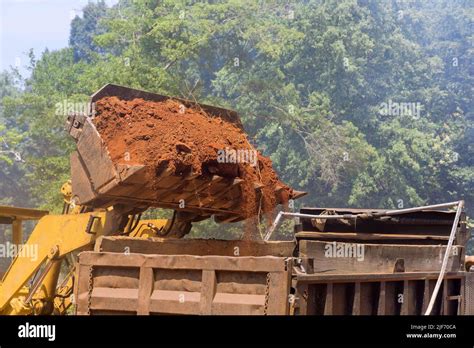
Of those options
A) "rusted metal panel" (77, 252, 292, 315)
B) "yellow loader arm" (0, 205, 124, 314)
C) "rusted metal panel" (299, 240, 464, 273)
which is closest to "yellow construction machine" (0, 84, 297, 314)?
"yellow loader arm" (0, 205, 124, 314)

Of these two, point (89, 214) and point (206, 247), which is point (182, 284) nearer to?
point (206, 247)

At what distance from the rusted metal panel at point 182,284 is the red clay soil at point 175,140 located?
1262mm

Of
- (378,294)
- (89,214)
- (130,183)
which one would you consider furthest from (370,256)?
(89,214)

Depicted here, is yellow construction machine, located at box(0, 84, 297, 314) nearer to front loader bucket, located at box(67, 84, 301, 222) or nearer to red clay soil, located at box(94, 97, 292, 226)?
front loader bucket, located at box(67, 84, 301, 222)

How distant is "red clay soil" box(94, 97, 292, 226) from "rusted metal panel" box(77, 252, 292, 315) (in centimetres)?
126

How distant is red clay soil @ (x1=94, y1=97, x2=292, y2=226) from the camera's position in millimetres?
8109

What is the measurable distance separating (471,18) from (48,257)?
42.4 meters

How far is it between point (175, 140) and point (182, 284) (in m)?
1.90

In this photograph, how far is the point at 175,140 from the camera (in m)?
8.25

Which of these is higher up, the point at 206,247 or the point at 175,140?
the point at 175,140

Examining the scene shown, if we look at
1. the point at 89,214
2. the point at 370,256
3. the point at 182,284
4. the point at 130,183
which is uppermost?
the point at 130,183

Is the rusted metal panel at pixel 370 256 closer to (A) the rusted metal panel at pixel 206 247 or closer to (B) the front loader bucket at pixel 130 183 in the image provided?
(A) the rusted metal panel at pixel 206 247

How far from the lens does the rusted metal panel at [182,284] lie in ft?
20.8

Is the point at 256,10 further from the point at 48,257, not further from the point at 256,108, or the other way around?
the point at 48,257
